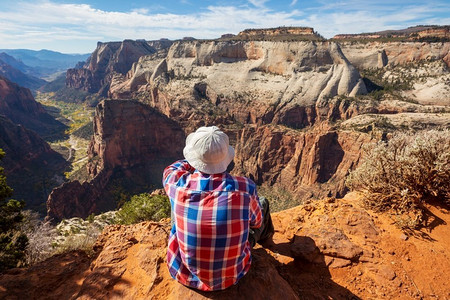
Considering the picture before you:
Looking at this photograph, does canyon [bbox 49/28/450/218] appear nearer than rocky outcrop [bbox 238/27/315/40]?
Yes

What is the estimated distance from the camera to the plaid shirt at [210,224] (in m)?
2.81

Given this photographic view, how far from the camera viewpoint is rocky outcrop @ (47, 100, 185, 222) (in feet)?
140

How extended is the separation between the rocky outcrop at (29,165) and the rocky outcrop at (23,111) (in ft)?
112

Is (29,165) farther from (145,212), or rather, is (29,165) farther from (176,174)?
(176,174)

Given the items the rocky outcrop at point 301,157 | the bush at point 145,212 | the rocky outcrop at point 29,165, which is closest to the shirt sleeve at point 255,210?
the bush at point 145,212

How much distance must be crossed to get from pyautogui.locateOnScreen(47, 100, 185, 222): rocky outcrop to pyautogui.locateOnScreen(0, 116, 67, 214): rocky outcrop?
10.2m

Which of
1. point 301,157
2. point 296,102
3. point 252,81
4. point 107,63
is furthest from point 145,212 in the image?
point 107,63

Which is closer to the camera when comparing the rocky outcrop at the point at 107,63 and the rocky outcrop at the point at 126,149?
the rocky outcrop at the point at 126,149

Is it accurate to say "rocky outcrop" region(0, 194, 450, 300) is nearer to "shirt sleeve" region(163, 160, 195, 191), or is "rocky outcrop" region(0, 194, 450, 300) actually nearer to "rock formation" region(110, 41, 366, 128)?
"shirt sleeve" region(163, 160, 195, 191)

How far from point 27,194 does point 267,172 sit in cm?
4518

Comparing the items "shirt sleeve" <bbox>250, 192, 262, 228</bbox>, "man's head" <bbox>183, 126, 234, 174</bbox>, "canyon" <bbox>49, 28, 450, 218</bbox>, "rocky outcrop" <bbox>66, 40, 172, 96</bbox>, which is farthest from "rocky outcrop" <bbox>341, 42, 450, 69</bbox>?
"rocky outcrop" <bbox>66, 40, 172, 96</bbox>

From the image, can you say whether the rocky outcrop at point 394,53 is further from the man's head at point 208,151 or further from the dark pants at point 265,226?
the man's head at point 208,151

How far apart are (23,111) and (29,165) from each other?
57.9m

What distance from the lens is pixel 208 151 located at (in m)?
2.84
